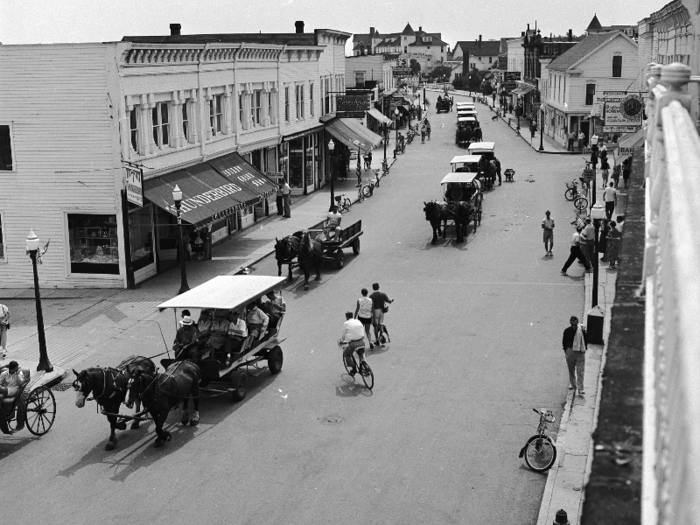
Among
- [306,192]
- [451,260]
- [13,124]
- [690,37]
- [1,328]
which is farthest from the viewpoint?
[306,192]

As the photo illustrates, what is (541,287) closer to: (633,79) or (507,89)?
→ (633,79)

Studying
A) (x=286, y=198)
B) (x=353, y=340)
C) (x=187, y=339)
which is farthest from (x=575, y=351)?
(x=286, y=198)

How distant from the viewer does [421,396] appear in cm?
1714

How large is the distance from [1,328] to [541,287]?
1481cm

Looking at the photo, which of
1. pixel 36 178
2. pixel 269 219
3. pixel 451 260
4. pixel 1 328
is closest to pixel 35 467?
pixel 1 328

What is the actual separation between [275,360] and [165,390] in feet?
13.8

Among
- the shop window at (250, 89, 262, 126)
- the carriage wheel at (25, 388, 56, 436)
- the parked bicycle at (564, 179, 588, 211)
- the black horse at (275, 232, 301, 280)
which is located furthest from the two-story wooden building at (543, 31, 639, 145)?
the carriage wheel at (25, 388, 56, 436)

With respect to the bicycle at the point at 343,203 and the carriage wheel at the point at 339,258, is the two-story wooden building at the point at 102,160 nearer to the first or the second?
the carriage wheel at the point at 339,258

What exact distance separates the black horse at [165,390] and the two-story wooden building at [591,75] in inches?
2216

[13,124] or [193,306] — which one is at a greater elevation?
[13,124]

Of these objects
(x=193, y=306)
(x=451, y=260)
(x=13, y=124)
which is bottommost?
(x=451, y=260)

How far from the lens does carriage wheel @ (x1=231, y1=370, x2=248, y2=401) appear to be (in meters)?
16.8

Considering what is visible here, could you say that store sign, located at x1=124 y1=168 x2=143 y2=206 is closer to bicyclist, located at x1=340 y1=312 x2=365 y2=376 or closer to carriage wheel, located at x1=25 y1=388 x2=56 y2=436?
bicyclist, located at x1=340 y1=312 x2=365 y2=376

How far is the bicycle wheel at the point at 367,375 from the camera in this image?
17.4m
